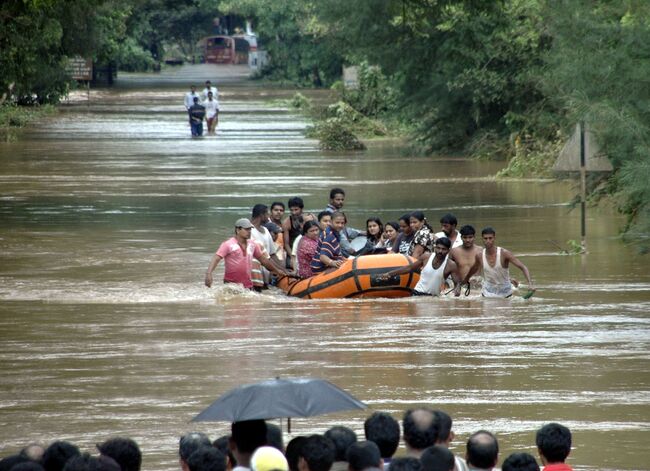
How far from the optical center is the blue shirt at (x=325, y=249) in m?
20.5

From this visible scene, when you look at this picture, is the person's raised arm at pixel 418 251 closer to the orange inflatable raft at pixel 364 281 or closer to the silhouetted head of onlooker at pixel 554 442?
the orange inflatable raft at pixel 364 281

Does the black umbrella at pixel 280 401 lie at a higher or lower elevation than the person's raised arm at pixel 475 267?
higher

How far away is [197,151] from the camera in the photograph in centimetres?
4594

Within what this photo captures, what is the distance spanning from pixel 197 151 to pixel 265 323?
2838 centimetres

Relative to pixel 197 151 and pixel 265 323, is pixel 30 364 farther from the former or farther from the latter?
pixel 197 151

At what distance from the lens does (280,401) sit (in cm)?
862

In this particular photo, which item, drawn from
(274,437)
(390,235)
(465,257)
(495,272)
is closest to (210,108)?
(390,235)

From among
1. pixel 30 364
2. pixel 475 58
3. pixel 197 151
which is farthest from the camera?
pixel 197 151

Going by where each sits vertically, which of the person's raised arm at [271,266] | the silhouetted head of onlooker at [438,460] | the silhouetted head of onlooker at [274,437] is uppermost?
the silhouetted head of onlooker at [438,460]

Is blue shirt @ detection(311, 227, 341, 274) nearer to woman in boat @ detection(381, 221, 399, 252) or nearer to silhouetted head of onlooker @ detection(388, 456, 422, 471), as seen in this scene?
woman in boat @ detection(381, 221, 399, 252)

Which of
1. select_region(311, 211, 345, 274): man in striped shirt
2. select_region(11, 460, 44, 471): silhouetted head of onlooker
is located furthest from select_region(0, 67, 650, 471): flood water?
select_region(11, 460, 44, 471): silhouetted head of onlooker

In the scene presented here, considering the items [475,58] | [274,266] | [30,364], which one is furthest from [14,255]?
[475,58]

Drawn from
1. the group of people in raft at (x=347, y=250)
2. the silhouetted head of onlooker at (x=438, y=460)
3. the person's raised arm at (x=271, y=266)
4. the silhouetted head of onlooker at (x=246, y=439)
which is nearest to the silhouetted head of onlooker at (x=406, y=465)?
the silhouetted head of onlooker at (x=438, y=460)

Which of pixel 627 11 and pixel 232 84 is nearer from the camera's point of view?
pixel 627 11
